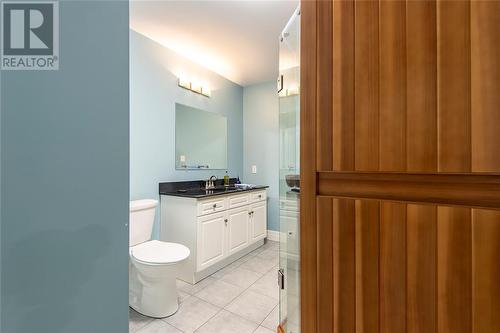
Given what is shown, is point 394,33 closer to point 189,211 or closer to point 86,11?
point 86,11

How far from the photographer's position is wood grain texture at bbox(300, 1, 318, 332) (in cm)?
74

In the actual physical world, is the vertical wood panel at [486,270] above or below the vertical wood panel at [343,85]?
below

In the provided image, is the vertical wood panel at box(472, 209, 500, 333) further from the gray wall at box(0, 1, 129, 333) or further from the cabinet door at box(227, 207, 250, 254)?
the cabinet door at box(227, 207, 250, 254)

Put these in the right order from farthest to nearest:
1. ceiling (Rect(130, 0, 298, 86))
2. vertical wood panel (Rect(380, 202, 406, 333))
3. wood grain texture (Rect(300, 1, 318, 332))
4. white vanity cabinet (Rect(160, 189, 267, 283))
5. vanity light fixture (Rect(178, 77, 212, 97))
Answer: vanity light fixture (Rect(178, 77, 212, 97)) < white vanity cabinet (Rect(160, 189, 267, 283)) < ceiling (Rect(130, 0, 298, 86)) < wood grain texture (Rect(300, 1, 318, 332)) < vertical wood panel (Rect(380, 202, 406, 333))

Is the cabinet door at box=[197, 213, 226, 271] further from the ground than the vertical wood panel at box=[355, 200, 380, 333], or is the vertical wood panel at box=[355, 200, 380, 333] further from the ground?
the vertical wood panel at box=[355, 200, 380, 333]

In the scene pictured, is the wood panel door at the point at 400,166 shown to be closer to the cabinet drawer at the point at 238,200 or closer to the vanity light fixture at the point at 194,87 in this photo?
the cabinet drawer at the point at 238,200

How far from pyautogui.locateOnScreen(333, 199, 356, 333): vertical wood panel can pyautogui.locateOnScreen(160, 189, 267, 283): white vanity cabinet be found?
1732mm

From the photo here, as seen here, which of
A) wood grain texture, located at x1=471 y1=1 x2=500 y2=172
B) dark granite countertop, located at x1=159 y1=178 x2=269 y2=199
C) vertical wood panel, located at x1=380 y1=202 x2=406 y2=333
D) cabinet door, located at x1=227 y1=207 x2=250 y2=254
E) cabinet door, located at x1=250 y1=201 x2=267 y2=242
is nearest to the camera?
wood grain texture, located at x1=471 y1=1 x2=500 y2=172

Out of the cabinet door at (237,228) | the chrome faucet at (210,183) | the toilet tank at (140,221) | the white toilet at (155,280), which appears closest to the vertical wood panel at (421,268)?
the white toilet at (155,280)

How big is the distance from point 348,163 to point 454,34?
0.39 meters

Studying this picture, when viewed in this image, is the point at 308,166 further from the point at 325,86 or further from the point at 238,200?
the point at 238,200

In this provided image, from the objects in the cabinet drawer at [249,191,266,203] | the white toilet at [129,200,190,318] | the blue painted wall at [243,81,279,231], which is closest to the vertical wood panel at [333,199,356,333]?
the white toilet at [129,200,190,318]

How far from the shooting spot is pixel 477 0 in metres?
0.52

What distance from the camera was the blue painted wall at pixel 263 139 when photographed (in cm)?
363
